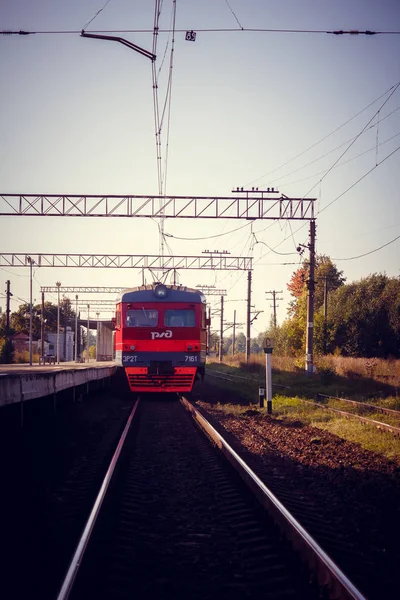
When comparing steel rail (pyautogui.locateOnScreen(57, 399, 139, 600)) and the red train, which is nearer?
steel rail (pyautogui.locateOnScreen(57, 399, 139, 600))

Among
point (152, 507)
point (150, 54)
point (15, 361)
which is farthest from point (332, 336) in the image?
point (152, 507)

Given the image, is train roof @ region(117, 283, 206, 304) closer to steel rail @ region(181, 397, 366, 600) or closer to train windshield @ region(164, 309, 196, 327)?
train windshield @ region(164, 309, 196, 327)

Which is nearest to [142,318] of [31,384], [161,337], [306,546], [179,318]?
[161,337]

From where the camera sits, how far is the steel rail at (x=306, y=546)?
3.91 meters

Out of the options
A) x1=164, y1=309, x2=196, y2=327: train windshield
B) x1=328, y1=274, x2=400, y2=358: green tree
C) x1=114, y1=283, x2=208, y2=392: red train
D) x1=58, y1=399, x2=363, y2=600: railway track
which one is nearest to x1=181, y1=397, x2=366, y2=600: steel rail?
x1=58, y1=399, x2=363, y2=600: railway track

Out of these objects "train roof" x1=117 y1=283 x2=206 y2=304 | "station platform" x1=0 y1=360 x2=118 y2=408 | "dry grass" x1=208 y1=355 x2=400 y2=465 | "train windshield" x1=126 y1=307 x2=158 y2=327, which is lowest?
"dry grass" x1=208 y1=355 x2=400 y2=465

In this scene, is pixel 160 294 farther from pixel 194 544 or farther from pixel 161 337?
pixel 194 544

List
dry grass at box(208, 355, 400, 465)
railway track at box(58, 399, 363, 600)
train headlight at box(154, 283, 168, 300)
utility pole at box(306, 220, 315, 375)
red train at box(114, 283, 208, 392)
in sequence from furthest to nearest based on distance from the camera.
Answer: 1. utility pole at box(306, 220, 315, 375)
2. train headlight at box(154, 283, 168, 300)
3. red train at box(114, 283, 208, 392)
4. dry grass at box(208, 355, 400, 465)
5. railway track at box(58, 399, 363, 600)

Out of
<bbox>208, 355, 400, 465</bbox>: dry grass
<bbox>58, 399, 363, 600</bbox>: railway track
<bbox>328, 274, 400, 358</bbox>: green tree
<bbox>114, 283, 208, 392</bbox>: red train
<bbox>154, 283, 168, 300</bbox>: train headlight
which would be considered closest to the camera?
<bbox>58, 399, 363, 600</bbox>: railway track

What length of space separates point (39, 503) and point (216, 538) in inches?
89.6

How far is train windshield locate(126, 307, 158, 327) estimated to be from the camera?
1912 centimetres

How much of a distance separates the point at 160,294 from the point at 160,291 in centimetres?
11

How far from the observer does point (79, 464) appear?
910 cm

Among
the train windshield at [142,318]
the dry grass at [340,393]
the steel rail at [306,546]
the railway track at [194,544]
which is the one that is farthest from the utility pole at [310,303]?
the steel rail at [306,546]
